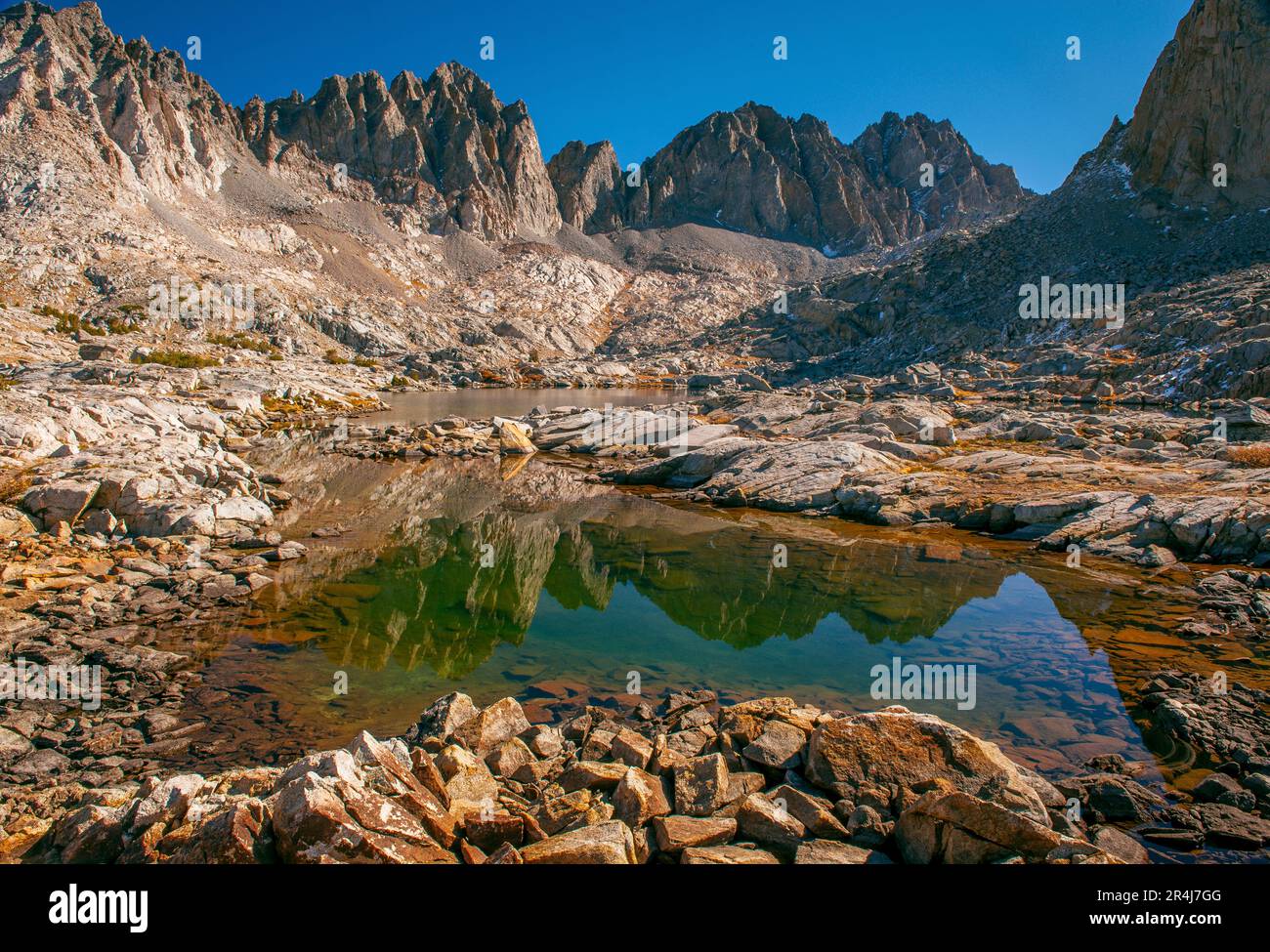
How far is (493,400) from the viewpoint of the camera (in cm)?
7338

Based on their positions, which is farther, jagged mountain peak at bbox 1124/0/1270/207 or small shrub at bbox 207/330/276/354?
jagged mountain peak at bbox 1124/0/1270/207

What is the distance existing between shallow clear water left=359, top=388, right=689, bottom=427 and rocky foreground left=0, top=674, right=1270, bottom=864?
43.4 m

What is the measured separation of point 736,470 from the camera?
30281mm

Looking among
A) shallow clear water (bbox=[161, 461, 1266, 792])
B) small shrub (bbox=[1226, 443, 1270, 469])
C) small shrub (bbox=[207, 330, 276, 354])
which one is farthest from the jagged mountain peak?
small shrub (bbox=[207, 330, 276, 354])

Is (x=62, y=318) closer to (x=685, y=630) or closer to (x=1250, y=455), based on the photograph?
(x=685, y=630)

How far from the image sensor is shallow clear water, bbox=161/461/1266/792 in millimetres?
11359

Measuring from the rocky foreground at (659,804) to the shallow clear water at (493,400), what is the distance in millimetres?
43434

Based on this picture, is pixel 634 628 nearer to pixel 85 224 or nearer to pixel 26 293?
pixel 26 293

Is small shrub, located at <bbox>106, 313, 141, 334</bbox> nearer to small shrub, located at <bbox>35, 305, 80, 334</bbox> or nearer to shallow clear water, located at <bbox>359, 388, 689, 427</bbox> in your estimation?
small shrub, located at <bbox>35, 305, 80, 334</bbox>

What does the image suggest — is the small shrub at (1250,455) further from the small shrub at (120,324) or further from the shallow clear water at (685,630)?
the small shrub at (120,324)

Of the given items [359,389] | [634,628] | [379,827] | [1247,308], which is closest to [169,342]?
[359,389]

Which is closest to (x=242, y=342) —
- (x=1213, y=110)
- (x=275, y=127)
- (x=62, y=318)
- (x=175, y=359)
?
(x=62, y=318)
